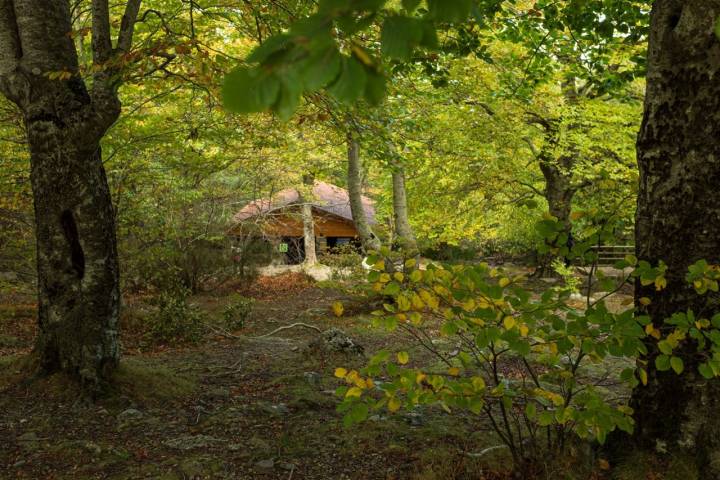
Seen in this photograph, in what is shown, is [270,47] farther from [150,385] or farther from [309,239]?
[309,239]

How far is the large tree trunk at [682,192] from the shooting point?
286 cm

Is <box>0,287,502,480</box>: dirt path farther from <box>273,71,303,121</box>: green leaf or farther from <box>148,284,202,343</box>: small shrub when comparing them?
<box>273,71,303,121</box>: green leaf

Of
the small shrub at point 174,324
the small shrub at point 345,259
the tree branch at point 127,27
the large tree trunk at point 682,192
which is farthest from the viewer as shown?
the small shrub at point 345,259

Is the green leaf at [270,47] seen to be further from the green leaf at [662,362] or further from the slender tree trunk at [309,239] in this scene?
the slender tree trunk at [309,239]

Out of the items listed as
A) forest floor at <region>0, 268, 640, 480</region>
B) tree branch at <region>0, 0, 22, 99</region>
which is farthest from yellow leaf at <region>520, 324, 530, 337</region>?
tree branch at <region>0, 0, 22, 99</region>

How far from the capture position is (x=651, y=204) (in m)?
3.08

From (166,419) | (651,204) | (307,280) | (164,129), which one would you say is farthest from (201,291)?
(651,204)

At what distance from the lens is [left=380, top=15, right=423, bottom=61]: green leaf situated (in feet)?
3.45

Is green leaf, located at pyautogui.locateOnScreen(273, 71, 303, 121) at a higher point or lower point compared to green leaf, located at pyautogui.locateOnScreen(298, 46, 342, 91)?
lower

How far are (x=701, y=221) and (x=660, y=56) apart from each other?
3.21 ft

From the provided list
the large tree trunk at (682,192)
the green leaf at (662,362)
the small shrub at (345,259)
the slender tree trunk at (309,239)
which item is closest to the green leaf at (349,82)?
the green leaf at (662,362)

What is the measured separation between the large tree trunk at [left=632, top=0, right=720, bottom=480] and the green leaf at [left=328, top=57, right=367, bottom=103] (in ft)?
8.66

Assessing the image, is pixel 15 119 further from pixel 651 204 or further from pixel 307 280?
pixel 307 280

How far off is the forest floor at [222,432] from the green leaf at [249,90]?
2984mm
